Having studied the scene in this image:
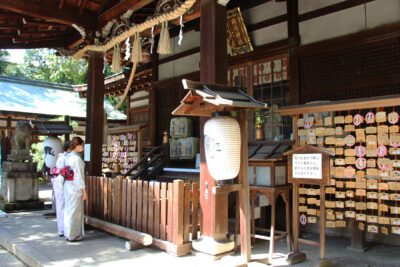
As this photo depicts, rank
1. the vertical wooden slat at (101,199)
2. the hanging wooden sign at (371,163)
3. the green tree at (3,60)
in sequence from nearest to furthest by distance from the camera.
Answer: the hanging wooden sign at (371,163), the vertical wooden slat at (101,199), the green tree at (3,60)

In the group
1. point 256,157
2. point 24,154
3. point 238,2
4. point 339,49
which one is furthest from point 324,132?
point 24,154

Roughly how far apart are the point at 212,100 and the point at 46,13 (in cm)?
492

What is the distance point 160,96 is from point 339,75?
5762 mm

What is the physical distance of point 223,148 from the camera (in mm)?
3797

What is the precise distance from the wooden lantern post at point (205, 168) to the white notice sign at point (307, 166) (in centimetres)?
103

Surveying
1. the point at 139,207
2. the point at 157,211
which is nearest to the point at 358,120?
the point at 157,211

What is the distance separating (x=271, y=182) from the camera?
5.14 metres

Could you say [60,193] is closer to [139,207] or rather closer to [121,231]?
[121,231]

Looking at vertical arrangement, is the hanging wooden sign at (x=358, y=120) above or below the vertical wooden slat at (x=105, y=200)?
above

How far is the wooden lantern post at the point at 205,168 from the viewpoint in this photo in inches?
149

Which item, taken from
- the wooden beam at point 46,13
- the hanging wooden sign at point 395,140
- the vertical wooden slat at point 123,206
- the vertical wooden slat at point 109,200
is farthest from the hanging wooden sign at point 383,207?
the wooden beam at point 46,13

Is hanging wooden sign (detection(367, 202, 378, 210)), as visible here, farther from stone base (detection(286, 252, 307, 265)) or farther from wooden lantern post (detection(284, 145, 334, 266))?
stone base (detection(286, 252, 307, 265))

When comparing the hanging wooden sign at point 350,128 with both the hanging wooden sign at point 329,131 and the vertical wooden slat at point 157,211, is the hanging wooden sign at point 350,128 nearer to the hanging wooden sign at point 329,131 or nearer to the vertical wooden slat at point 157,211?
the hanging wooden sign at point 329,131

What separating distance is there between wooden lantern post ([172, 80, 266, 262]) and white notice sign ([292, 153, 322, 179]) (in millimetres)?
1030
